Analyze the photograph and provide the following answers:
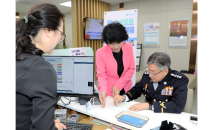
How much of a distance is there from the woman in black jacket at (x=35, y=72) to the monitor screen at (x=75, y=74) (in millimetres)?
751

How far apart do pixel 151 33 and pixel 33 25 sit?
15.6 feet

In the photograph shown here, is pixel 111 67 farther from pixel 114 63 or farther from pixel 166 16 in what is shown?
pixel 166 16

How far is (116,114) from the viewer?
4.34ft

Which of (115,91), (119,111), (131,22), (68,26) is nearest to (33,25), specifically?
(119,111)

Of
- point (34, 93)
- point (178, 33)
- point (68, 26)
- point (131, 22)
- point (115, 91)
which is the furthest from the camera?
point (68, 26)

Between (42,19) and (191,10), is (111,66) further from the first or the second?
(191,10)

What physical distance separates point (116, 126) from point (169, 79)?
0.75 m

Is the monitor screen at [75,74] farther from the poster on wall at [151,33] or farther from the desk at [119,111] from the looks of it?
the poster on wall at [151,33]

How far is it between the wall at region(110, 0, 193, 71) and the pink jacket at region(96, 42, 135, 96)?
3.20m

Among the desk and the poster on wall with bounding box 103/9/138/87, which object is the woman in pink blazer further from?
the poster on wall with bounding box 103/9/138/87

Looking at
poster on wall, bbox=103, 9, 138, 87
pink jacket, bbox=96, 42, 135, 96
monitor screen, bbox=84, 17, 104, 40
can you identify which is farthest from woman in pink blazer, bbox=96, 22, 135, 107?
monitor screen, bbox=84, 17, 104, 40

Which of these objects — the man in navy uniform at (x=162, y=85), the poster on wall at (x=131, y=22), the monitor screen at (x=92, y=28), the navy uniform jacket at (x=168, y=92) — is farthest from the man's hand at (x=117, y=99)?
the monitor screen at (x=92, y=28)

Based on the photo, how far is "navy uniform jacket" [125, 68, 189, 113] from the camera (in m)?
1.36

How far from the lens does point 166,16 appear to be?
4.69 m
